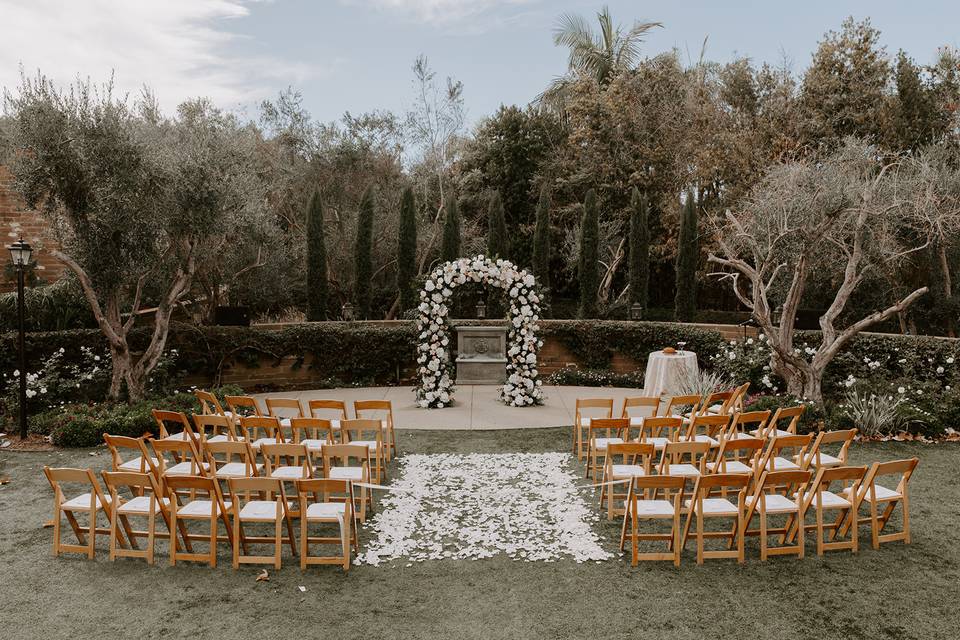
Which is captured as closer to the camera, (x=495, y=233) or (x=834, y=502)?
(x=834, y=502)

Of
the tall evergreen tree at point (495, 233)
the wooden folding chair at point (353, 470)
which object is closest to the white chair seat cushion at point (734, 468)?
the wooden folding chair at point (353, 470)

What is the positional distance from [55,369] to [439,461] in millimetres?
7375

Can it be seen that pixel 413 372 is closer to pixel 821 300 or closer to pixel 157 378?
pixel 157 378

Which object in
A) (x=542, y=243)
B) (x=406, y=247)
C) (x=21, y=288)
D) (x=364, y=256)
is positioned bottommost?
(x=21, y=288)

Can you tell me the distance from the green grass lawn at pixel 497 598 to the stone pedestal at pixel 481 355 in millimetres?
8556

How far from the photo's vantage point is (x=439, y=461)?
8.09m

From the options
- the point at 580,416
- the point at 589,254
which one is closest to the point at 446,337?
the point at 580,416

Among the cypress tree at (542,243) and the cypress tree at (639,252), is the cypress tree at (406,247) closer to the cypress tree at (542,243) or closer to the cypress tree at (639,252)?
the cypress tree at (542,243)

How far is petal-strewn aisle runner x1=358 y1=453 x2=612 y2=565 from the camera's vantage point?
5402 mm

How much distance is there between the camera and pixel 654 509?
5.28m

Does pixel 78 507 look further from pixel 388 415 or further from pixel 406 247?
pixel 406 247

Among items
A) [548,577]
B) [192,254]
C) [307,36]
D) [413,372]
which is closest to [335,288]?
[413,372]

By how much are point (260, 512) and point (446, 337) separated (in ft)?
21.5

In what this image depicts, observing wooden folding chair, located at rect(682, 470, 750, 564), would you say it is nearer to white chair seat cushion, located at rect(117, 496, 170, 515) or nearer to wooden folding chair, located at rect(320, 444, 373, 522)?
wooden folding chair, located at rect(320, 444, 373, 522)
